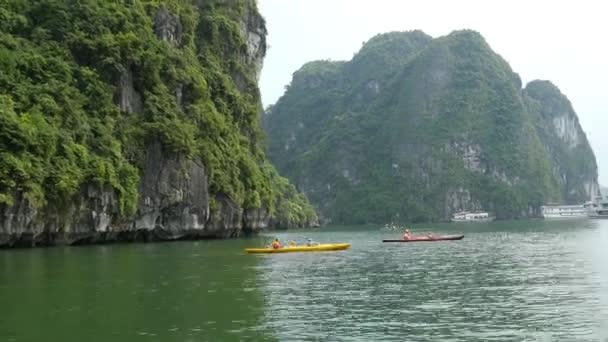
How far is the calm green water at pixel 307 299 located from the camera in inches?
606

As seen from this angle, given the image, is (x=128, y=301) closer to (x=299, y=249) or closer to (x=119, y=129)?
(x=299, y=249)

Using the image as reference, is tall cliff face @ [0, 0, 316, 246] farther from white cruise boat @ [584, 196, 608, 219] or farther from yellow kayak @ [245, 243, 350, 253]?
white cruise boat @ [584, 196, 608, 219]

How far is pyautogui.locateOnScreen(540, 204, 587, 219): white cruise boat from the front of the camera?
150 metres

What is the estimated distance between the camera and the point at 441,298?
20125 mm

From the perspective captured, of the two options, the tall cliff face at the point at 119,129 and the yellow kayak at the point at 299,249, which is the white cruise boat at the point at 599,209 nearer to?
the tall cliff face at the point at 119,129

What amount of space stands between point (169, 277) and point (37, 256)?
45.7 ft

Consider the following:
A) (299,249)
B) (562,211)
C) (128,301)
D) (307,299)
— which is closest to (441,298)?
(307,299)

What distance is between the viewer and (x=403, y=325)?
16000 millimetres

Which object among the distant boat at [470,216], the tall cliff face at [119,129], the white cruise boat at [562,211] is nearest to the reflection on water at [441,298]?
the tall cliff face at [119,129]

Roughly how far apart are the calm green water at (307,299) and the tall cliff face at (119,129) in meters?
11.7

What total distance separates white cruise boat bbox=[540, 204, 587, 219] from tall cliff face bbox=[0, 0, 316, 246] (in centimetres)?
9704

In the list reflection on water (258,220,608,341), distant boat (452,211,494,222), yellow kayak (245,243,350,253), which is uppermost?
distant boat (452,211,494,222)

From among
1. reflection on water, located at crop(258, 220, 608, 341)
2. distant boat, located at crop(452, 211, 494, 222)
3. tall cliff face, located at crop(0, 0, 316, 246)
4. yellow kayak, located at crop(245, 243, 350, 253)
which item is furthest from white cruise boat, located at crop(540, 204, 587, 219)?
reflection on water, located at crop(258, 220, 608, 341)

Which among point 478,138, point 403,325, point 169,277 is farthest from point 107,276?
point 478,138
